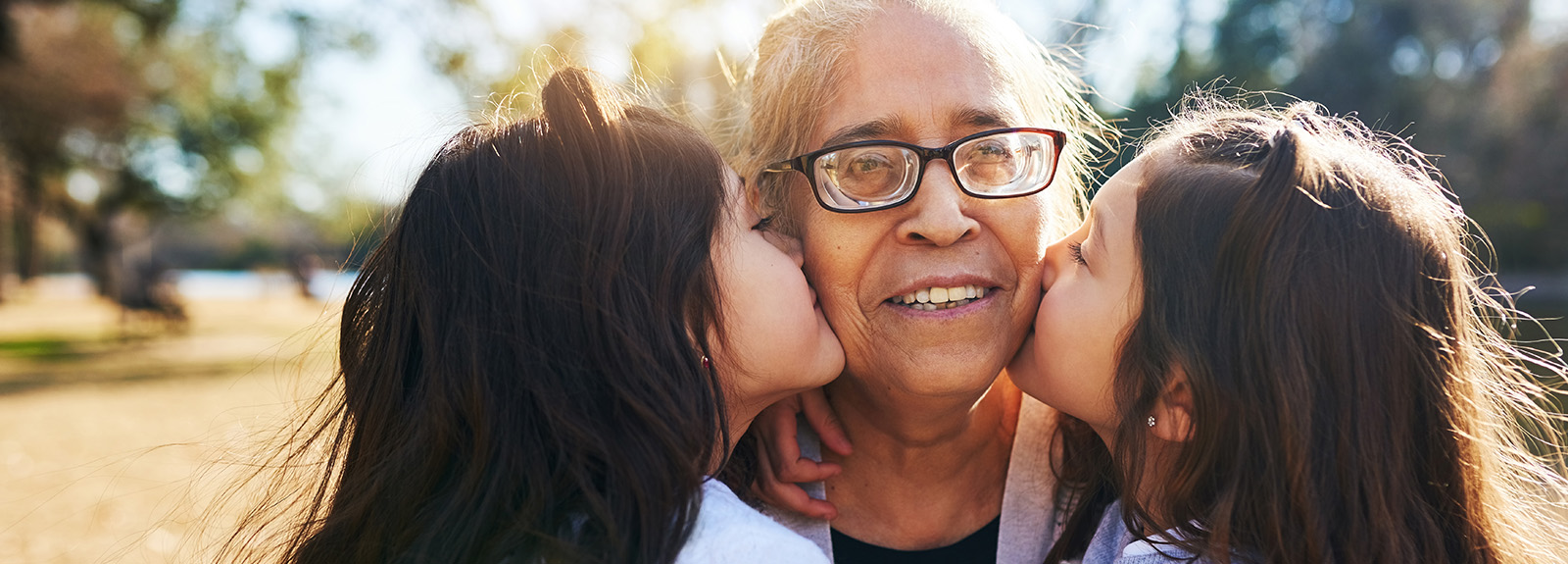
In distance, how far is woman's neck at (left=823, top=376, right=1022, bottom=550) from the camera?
9.29 ft

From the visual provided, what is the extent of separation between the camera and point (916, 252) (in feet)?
8.54

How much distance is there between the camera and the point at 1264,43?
21.9 metres

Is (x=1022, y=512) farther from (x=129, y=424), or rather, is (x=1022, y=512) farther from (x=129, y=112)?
(x=129, y=112)

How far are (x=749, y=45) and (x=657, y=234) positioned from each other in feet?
5.80

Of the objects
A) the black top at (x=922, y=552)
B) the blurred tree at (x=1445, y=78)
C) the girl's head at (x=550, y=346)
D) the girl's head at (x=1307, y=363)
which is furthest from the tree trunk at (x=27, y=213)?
the girl's head at (x=1307, y=363)

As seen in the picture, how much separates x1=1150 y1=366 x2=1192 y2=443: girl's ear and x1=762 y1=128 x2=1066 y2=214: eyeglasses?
2.18 feet

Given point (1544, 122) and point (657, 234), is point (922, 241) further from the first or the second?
point (1544, 122)

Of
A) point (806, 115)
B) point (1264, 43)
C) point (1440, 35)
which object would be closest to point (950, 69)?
point (806, 115)

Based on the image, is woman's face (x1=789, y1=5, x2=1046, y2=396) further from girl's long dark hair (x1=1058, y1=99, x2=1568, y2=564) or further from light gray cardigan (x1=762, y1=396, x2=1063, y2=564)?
girl's long dark hair (x1=1058, y1=99, x2=1568, y2=564)

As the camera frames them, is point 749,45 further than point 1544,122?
No

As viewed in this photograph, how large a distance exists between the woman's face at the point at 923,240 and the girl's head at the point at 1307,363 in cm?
36

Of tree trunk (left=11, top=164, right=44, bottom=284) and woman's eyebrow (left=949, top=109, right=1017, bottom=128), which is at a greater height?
tree trunk (left=11, top=164, right=44, bottom=284)

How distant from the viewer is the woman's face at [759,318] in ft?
7.44

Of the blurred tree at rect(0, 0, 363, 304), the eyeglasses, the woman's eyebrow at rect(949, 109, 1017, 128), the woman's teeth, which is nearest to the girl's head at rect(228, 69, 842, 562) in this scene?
the eyeglasses
